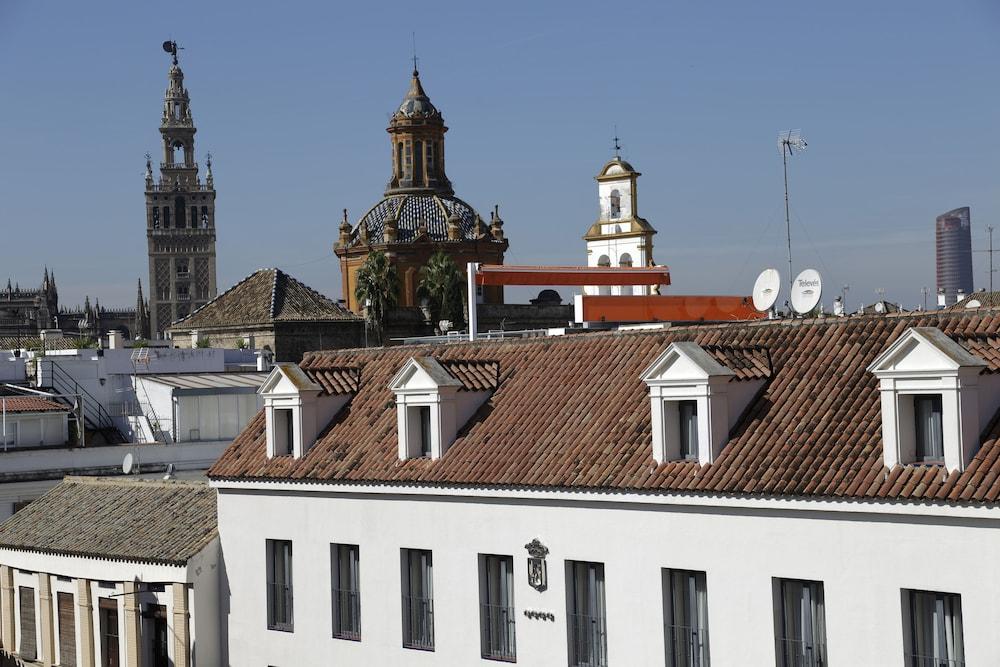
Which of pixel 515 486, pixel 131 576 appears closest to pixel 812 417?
pixel 515 486

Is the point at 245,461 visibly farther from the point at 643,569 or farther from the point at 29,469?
the point at 29,469

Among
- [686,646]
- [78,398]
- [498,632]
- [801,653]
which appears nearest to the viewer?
[801,653]

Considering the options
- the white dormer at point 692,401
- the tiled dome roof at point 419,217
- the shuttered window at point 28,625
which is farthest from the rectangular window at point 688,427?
the tiled dome roof at point 419,217

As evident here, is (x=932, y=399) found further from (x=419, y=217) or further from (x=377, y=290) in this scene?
(x=419, y=217)

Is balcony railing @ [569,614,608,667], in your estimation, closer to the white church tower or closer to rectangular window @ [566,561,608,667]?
rectangular window @ [566,561,608,667]

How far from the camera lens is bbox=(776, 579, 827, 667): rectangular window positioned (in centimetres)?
1948

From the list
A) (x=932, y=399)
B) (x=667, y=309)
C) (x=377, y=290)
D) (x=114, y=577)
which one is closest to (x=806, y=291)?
(x=932, y=399)

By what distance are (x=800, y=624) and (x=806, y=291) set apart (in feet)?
27.5

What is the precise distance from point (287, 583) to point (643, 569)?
816 centimetres

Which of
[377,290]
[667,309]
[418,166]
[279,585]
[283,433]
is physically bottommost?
[279,585]

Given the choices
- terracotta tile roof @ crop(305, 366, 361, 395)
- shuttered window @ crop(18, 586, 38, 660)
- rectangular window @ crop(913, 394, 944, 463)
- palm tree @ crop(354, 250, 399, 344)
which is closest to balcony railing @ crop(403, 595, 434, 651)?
terracotta tile roof @ crop(305, 366, 361, 395)

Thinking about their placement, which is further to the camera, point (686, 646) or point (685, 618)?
point (685, 618)

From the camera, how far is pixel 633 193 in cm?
9081

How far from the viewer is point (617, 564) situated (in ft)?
71.7
